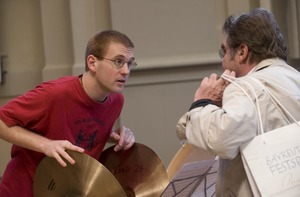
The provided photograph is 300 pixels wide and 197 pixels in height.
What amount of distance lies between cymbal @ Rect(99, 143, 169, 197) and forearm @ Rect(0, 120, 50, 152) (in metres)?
0.36

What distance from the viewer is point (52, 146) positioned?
194 cm

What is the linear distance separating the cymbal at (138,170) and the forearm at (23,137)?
0.36 meters

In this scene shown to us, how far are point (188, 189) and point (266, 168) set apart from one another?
0.42m

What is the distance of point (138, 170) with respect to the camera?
227cm

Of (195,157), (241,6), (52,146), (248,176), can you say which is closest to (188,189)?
(195,157)

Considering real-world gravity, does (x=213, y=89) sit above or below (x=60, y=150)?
above

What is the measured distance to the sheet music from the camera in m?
1.92

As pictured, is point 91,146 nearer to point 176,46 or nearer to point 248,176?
point 248,176

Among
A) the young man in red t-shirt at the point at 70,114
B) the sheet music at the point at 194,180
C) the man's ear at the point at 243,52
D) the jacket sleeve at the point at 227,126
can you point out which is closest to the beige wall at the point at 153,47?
the young man in red t-shirt at the point at 70,114

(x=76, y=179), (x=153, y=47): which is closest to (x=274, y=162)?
(x=76, y=179)

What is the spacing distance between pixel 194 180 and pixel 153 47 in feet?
5.88

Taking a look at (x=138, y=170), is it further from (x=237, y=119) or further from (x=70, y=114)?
(x=237, y=119)

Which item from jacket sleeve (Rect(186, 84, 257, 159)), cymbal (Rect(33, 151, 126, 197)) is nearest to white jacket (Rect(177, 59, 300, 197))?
jacket sleeve (Rect(186, 84, 257, 159))

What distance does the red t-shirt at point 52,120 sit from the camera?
2141 mm
